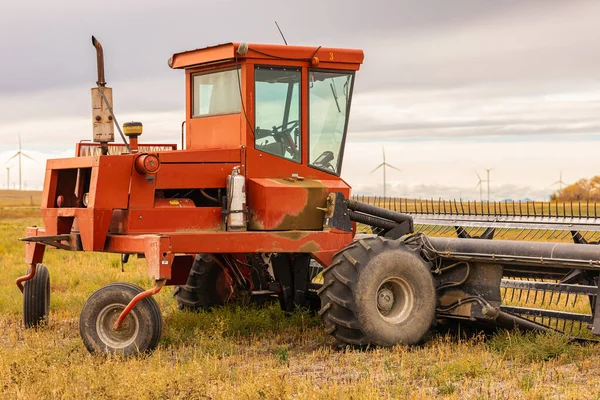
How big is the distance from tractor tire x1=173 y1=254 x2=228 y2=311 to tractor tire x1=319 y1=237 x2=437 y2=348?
280cm

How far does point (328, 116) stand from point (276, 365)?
347cm

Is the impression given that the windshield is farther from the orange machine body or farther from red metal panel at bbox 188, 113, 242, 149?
red metal panel at bbox 188, 113, 242, 149

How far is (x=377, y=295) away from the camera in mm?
9992

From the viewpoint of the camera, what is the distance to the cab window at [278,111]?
10.5 meters

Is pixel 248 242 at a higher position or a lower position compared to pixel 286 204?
lower

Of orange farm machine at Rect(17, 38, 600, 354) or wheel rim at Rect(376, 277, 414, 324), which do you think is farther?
wheel rim at Rect(376, 277, 414, 324)

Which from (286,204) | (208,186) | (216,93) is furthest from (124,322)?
(216,93)

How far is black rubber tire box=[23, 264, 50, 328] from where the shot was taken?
11.4 m

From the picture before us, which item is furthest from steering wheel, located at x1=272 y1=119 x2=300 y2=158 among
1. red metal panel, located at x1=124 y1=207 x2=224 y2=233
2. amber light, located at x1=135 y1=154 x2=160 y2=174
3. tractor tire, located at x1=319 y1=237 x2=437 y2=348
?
amber light, located at x1=135 y1=154 x2=160 y2=174

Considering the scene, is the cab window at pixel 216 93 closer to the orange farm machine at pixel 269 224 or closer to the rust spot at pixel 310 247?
the orange farm machine at pixel 269 224

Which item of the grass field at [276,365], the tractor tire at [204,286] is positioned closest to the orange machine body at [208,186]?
the grass field at [276,365]

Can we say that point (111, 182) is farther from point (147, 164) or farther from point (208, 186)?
point (208, 186)

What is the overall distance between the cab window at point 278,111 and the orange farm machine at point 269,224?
0.02 meters

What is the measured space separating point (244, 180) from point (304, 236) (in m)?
0.96
